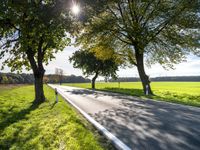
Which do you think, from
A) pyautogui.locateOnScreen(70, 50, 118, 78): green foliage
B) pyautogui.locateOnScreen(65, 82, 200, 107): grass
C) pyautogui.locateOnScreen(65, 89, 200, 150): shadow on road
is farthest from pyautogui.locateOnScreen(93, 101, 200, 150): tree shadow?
pyautogui.locateOnScreen(70, 50, 118, 78): green foliage

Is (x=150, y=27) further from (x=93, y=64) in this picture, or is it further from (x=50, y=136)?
(x=93, y=64)

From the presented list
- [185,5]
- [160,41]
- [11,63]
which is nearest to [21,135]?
[11,63]

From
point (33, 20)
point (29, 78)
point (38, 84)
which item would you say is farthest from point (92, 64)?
point (29, 78)

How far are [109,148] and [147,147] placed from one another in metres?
0.84

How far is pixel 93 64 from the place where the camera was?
4509 cm

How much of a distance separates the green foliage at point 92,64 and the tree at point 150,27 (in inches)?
785

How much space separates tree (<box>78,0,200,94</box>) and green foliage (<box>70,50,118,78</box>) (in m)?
19.9

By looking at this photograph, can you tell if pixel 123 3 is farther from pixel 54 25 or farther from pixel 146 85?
pixel 54 25

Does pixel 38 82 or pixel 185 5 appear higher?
pixel 185 5

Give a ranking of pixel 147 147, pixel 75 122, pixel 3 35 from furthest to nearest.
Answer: pixel 3 35 < pixel 75 122 < pixel 147 147

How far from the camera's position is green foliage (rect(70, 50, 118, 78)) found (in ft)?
148

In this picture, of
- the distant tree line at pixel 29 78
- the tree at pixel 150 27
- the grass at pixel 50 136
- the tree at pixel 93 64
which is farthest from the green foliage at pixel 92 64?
the distant tree line at pixel 29 78

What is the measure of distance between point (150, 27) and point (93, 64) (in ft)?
81.5

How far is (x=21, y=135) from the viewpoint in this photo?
6859mm
